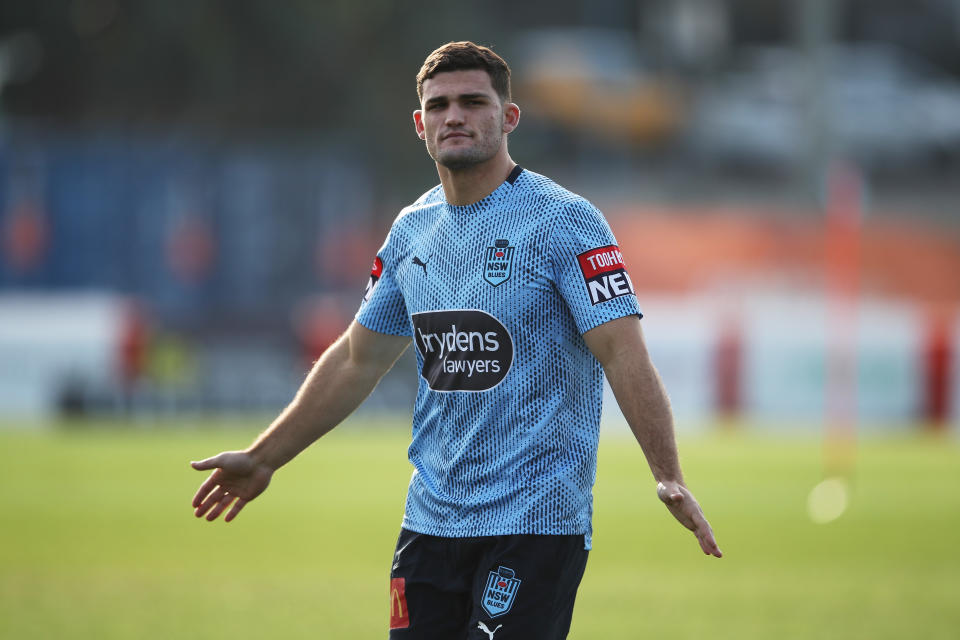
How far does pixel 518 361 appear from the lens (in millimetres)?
4340

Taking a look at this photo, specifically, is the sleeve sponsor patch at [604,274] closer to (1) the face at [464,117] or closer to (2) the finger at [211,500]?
(1) the face at [464,117]

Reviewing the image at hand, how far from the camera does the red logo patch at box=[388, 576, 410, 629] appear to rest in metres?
4.39

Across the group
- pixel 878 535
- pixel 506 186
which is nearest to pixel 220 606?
pixel 506 186

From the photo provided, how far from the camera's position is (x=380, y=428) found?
24.8 m

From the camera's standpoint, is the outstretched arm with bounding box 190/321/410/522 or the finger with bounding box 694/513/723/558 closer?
the finger with bounding box 694/513/723/558

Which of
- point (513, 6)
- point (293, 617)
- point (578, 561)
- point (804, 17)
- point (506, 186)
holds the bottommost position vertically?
point (293, 617)

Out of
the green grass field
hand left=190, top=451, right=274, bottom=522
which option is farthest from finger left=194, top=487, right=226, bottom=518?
the green grass field

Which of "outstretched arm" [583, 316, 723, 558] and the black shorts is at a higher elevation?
"outstretched arm" [583, 316, 723, 558]

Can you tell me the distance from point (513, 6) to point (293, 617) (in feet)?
165

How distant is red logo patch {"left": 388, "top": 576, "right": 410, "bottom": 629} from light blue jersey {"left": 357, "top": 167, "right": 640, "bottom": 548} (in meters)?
0.18

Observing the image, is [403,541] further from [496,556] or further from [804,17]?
[804,17]

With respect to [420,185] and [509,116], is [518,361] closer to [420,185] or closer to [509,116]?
[509,116]

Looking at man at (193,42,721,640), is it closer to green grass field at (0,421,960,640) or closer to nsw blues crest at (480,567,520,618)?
nsw blues crest at (480,567,520,618)

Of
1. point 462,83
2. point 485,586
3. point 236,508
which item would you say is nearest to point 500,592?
point 485,586
